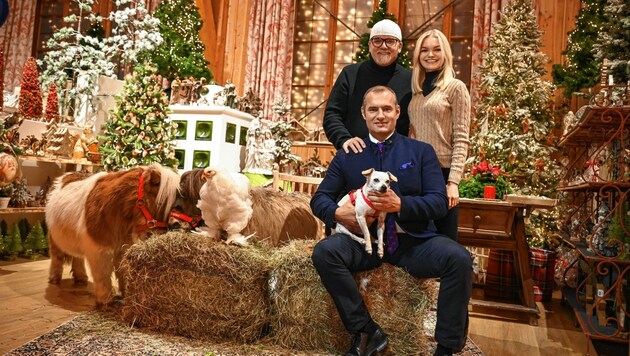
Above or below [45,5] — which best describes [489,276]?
below

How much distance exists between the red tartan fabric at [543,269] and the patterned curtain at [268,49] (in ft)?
14.6

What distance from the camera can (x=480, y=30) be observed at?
22.9ft

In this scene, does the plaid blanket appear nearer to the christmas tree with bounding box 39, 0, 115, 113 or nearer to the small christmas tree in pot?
the small christmas tree in pot

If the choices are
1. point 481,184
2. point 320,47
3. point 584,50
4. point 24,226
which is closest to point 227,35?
point 320,47

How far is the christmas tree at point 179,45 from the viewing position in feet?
21.1

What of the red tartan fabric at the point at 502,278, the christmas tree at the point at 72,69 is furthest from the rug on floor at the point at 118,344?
the christmas tree at the point at 72,69

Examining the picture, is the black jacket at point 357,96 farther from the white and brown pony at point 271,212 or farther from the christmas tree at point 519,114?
the christmas tree at point 519,114

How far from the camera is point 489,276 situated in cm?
450

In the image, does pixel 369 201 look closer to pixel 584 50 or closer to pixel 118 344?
pixel 118 344

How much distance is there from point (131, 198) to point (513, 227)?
2.78m

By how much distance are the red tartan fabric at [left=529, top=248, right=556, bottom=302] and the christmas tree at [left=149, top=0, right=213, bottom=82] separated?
4429mm

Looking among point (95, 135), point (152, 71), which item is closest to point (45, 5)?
point (95, 135)

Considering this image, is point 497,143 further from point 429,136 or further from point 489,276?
point 429,136

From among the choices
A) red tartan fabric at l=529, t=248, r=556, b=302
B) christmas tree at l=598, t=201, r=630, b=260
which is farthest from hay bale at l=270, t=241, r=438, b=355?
red tartan fabric at l=529, t=248, r=556, b=302
